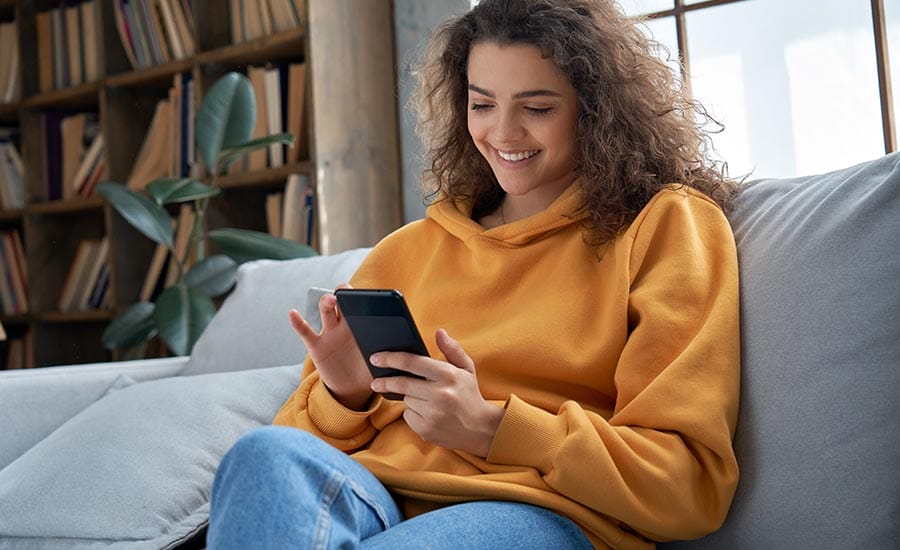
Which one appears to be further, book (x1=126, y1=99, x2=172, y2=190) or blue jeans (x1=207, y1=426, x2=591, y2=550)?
book (x1=126, y1=99, x2=172, y2=190)

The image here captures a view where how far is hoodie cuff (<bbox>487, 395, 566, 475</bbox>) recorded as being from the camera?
1.09 metres

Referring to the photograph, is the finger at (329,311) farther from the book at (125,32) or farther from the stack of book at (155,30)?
the book at (125,32)

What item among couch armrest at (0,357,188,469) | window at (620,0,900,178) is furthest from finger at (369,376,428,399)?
window at (620,0,900,178)

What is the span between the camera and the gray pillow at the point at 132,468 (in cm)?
136

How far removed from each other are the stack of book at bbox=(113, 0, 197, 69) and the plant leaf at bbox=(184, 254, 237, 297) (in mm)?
738

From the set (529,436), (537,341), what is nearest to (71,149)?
(537,341)

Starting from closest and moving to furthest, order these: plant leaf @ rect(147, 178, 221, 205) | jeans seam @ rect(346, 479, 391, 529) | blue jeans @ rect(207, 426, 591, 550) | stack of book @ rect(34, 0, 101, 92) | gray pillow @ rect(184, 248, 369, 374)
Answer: blue jeans @ rect(207, 426, 591, 550)
jeans seam @ rect(346, 479, 391, 529)
gray pillow @ rect(184, 248, 369, 374)
plant leaf @ rect(147, 178, 221, 205)
stack of book @ rect(34, 0, 101, 92)

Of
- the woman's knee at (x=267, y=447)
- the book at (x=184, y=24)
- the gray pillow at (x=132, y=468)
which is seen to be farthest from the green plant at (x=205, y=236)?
the woman's knee at (x=267, y=447)

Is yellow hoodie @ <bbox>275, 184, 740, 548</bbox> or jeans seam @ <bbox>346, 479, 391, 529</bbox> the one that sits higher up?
yellow hoodie @ <bbox>275, 184, 740, 548</bbox>

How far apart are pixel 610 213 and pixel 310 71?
1726 mm

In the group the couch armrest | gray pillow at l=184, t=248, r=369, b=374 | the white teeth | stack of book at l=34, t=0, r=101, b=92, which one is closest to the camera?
the white teeth

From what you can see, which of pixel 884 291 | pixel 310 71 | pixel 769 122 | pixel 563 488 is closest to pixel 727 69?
pixel 769 122

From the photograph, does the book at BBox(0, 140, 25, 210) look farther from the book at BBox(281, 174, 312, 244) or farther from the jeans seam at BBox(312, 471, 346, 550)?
the jeans seam at BBox(312, 471, 346, 550)

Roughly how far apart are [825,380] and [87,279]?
303 cm
